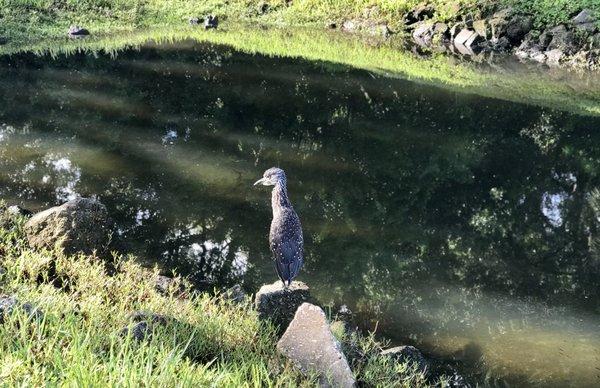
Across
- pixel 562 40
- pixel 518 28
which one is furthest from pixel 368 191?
pixel 518 28

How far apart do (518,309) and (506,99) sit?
10.1 metres

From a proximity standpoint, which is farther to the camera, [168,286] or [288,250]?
[168,286]

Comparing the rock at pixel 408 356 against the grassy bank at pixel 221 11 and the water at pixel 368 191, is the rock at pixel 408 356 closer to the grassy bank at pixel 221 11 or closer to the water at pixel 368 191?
the water at pixel 368 191

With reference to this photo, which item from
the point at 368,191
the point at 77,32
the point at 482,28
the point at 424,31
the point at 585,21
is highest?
the point at 585,21

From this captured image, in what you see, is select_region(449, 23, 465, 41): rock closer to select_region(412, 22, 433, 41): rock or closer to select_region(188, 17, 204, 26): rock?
select_region(412, 22, 433, 41): rock

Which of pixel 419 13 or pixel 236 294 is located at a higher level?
pixel 419 13

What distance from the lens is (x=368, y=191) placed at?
381 inches

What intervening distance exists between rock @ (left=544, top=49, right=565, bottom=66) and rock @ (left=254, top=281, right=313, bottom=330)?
60.1 ft

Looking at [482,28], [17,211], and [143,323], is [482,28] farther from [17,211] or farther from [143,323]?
[143,323]

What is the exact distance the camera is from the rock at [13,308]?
3748 millimetres

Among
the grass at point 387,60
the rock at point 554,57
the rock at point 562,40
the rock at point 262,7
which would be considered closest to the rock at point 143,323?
the grass at point 387,60

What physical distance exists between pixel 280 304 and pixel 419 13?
79.2 ft

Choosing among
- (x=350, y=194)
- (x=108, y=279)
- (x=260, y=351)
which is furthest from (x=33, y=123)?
(x=260, y=351)

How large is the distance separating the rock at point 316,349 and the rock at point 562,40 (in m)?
19.6
